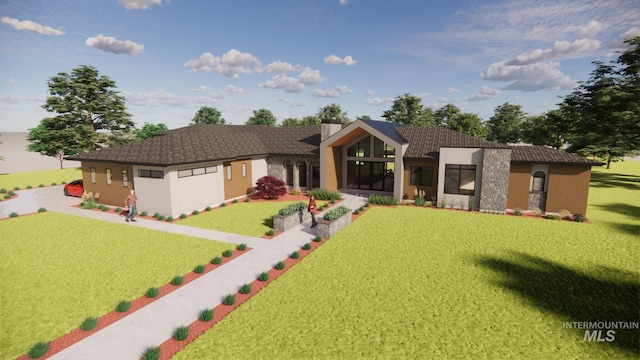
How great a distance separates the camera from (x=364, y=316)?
29.0 ft

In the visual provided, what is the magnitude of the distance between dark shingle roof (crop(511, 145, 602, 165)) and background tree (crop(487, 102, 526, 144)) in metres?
75.1

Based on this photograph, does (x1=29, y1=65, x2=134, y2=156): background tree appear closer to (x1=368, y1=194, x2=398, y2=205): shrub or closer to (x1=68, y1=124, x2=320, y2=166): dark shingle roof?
(x1=68, y1=124, x2=320, y2=166): dark shingle roof

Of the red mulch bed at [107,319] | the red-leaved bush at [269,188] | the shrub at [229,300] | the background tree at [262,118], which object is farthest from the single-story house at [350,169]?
the background tree at [262,118]

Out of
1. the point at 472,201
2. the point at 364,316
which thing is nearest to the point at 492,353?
the point at 364,316

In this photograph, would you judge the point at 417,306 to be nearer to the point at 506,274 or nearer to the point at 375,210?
the point at 506,274

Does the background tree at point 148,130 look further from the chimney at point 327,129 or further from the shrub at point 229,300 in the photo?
the shrub at point 229,300

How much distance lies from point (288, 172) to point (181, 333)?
2222 cm

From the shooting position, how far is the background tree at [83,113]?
3822 cm

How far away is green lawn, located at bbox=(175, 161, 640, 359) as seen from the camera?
7.52 meters

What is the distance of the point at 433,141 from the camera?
2542 cm

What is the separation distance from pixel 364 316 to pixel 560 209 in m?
18.8

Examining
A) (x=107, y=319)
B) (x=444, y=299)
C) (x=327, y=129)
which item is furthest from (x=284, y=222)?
(x=327, y=129)

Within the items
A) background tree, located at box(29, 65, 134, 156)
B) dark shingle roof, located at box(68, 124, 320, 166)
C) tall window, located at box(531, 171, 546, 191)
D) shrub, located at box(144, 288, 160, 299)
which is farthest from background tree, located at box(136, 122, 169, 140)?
tall window, located at box(531, 171, 546, 191)

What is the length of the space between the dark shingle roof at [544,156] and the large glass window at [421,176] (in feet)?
18.4
